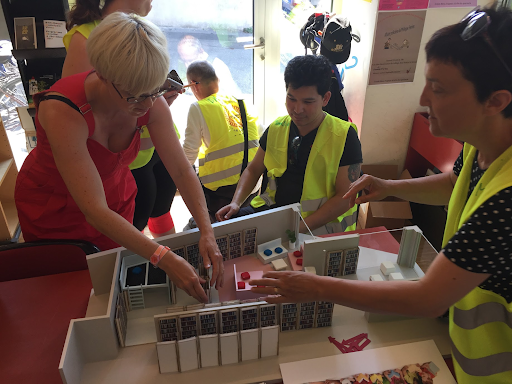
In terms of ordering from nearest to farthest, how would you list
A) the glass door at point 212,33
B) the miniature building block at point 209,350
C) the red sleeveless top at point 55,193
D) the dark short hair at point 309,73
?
the miniature building block at point 209,350
the red sleeveless top at point 55,193
the dark short hair at point 309,73
the glass door at point 212,33

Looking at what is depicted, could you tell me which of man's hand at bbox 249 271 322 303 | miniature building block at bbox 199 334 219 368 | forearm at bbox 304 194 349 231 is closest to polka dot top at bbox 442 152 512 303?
man's hand at bbox 249 271 322 303

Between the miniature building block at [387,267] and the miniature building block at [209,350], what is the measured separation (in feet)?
2.16

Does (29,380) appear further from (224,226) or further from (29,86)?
(29,86)

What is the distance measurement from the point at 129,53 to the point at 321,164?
1.06 meters

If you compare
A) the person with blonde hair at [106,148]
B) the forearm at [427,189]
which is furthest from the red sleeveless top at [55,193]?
the forearm at [427,189]

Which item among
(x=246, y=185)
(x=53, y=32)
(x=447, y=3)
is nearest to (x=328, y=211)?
(x=246, y=185)

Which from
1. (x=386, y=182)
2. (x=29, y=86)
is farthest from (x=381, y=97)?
(x=29, y=86)

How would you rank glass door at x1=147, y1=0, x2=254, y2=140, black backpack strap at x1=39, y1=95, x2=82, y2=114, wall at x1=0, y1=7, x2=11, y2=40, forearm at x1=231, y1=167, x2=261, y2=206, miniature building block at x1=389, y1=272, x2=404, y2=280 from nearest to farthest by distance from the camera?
black backpack strap at x1=39, y1=95, x2=82, y2=114 < miniature building block at x1=389, y1=272, x2=404, y2=280 < forearm at x1=231, y1=167, x2=261, y2=206 < wall at x1=0, y1=7, x2=11, y2=40 < glass door at x1=147, y1=0, x2=254, y2=140

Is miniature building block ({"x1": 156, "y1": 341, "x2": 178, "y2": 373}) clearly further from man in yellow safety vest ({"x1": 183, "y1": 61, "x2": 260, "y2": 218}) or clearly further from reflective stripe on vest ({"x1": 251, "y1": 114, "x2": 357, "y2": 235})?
man in yellow safety vest ({"x1": 183, "y1": 61, "x2": 260, "y2": 218})

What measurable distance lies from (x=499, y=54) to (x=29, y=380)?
1413mm

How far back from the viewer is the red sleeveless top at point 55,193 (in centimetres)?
146

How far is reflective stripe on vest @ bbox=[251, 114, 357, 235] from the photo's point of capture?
6.14 feet

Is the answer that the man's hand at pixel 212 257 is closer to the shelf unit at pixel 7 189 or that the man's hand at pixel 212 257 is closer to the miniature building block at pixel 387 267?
the miniature building block at pixel 387 267

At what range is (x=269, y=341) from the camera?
1.13 meters
